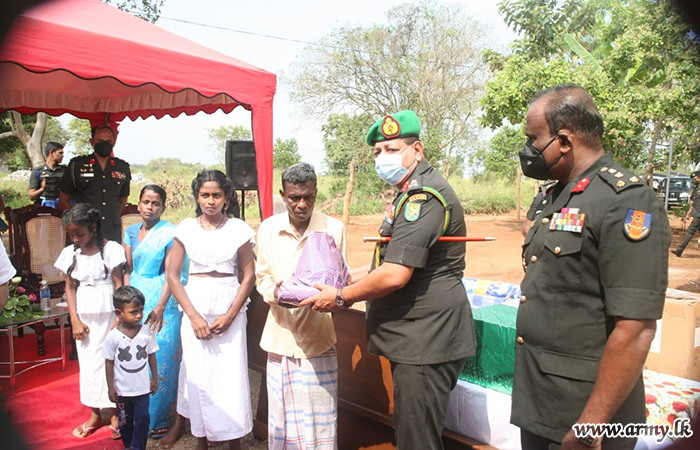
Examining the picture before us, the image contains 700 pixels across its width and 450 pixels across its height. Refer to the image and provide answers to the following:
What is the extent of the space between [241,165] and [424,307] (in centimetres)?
388

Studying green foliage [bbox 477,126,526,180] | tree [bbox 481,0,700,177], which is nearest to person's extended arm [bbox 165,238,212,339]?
tree [bbox 481,0,700,177]

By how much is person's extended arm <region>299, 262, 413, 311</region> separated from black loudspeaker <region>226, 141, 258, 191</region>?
345 centimetres

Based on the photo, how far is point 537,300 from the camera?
1617 mm

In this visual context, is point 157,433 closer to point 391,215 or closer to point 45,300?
point 45,300

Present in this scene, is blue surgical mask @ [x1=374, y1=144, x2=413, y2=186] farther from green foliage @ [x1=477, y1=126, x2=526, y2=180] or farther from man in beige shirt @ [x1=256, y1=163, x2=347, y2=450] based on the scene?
green foliage @ [x1=477, y1=126, x2=526, y2=180]

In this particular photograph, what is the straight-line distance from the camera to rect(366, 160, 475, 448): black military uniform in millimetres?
2055

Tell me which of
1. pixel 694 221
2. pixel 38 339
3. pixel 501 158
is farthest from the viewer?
pixel 501 158

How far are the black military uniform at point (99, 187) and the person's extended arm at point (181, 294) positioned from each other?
3.03 m

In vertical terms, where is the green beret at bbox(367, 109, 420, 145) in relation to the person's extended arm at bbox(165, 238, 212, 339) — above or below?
above

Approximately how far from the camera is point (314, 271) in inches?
90.0

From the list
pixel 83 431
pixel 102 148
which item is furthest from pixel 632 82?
pixel 83 431

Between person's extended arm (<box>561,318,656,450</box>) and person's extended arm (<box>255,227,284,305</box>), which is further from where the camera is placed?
person's extended arm (<box>255,227,284,305</box>)

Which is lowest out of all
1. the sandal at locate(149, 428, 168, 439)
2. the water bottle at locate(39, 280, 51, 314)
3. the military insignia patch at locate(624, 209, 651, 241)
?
the sandal at locate(149, 428, 168, 439)

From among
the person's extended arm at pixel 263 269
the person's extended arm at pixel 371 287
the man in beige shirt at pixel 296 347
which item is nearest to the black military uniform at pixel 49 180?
the person's extended arm at pixel 263 269
